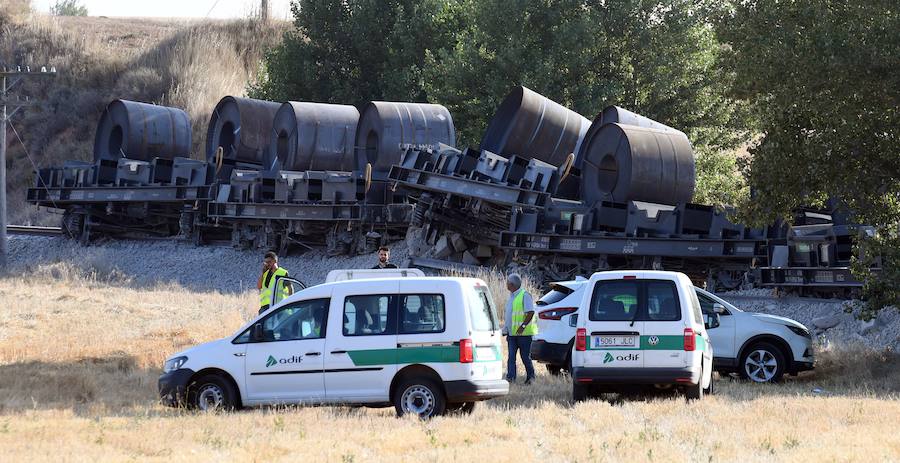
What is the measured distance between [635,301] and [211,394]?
4289 millimetres

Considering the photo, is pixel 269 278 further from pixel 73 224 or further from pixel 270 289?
pixel 73 224

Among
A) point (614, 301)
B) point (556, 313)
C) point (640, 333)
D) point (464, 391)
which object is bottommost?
point (464, 391)

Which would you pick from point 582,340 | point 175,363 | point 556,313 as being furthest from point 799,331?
point 175,363

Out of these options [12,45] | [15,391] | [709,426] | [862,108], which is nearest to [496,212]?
[862,108]

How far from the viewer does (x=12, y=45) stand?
227 ft

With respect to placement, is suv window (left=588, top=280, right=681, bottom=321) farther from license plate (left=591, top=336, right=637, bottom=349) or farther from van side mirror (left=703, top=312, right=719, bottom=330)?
van side mirror (left=703, top=312, right=719, bottom=330)

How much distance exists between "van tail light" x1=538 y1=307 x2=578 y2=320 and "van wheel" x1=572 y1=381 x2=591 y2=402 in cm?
281

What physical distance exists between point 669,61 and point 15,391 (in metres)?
30.0

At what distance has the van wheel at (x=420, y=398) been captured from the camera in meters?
11.1

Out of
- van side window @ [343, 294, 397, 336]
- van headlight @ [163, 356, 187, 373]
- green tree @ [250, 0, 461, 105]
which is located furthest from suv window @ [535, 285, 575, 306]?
green tree @ [250, 0, 461, 105]

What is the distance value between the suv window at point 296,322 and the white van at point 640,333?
2.66 m

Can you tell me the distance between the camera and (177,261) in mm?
30703

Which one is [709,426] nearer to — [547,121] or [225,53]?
[547,121]

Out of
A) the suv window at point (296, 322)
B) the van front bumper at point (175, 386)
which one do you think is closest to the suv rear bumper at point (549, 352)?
the suv window at point (296, 322)
